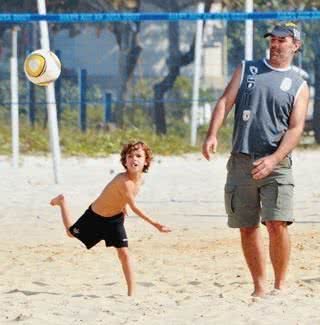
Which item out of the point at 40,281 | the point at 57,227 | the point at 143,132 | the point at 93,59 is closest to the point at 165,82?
the point at 143,132

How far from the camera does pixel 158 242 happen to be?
11.4 m

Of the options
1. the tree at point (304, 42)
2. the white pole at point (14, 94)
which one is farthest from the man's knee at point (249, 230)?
the tree at point (304, 42)

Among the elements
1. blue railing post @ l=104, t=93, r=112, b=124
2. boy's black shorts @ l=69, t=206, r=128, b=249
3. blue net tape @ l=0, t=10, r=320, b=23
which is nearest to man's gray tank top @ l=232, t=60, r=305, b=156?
boy's black shorts @ l=69, t=206, r=128, b=249

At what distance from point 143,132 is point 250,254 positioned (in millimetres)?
14474

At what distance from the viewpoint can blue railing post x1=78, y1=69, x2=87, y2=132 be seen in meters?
23.1

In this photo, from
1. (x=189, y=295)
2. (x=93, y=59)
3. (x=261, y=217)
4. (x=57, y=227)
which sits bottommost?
(x=93, y=59)

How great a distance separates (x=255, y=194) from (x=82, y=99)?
15286mm

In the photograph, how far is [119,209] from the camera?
8.84 metres

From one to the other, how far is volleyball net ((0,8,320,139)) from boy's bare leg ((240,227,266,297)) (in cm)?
1130

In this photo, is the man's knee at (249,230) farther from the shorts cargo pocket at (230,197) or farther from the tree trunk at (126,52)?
the tree trunk at (126,52)

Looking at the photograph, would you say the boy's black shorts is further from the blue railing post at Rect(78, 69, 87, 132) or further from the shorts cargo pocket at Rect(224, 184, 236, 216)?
the blue railing post at Rect(78, 69, 87, 132)

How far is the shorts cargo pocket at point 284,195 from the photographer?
817 cm

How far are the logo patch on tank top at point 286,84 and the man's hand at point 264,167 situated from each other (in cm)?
46

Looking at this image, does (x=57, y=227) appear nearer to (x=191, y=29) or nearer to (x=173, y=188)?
(x=173, y=188)
